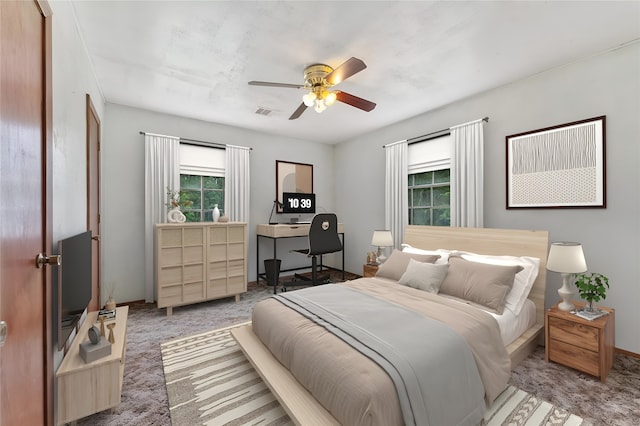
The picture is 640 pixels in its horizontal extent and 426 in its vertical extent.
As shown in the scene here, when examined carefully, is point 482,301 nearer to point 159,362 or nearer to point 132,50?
point 159,362

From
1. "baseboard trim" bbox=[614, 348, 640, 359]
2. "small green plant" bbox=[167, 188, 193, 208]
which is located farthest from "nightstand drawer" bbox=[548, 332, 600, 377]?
"small green plant" bbox=[167, 188, 193, 208]

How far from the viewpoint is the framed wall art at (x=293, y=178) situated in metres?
5.02

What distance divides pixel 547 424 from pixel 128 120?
5.21 meters

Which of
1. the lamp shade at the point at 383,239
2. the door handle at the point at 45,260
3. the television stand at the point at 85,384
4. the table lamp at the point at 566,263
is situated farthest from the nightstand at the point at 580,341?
the door handle at the point at 45,260

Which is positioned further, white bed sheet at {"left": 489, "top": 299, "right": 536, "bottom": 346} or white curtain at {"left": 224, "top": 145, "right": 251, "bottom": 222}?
white curtain at {"left": 224, "top": 145, "right": 251, "bottom": 222}

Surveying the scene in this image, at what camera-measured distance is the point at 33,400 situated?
1126 mm

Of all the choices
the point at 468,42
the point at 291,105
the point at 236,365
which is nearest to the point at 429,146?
the point at 468,42

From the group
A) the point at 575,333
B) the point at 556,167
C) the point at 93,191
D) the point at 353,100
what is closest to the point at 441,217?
the point at 556,167

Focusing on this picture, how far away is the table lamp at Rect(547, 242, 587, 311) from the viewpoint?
221 centimetres

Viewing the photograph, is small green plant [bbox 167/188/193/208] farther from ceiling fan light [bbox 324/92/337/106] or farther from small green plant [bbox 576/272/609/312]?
small green plant [bbox 576/272/609/312]

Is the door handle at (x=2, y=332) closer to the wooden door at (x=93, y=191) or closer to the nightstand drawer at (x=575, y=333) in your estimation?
the wooden door at (x=93, y=191)

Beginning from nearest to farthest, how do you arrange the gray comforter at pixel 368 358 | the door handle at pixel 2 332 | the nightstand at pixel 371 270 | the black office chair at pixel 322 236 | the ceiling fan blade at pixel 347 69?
the door handle at pixel 2 332 < the gray comforter at pixel 368 358 < the ceiling fan blade at pixel 347 69 < the nightstand at pixel 371 270 < the black office chair at pixel 322 236

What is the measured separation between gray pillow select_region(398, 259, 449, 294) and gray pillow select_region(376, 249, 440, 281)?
0.18m

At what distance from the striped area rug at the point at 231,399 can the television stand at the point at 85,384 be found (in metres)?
0.40
